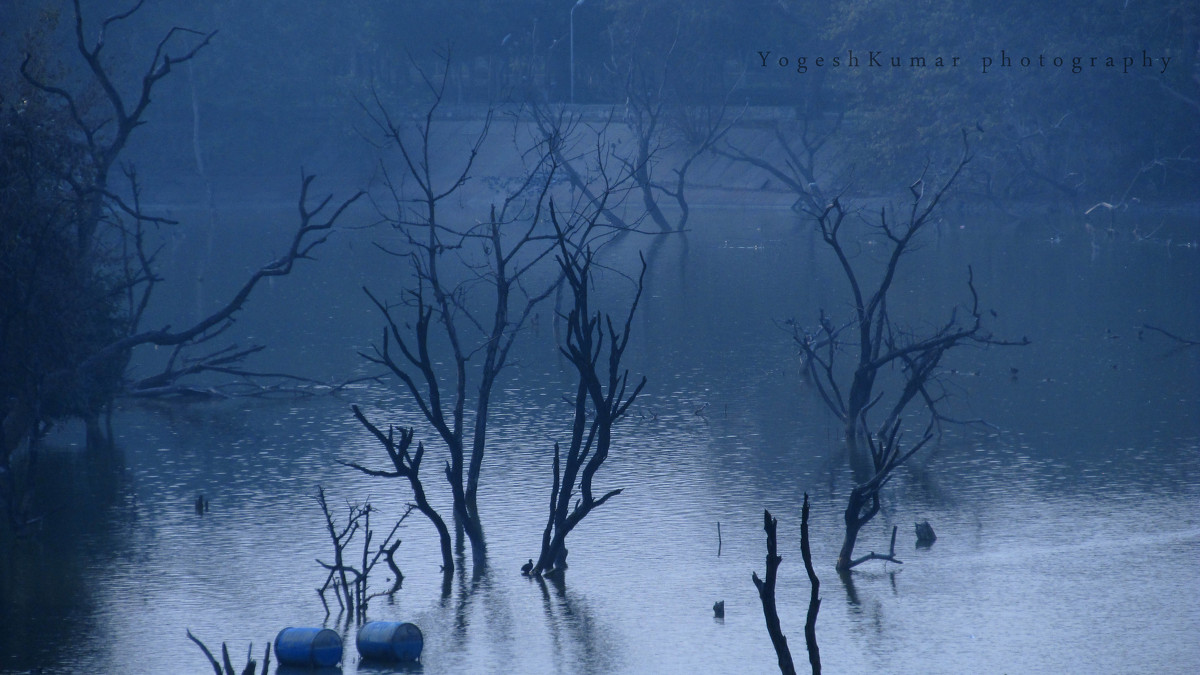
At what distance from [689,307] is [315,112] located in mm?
48820

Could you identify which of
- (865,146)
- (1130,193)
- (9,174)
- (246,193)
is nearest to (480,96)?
(246,193)

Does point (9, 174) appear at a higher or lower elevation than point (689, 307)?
higher

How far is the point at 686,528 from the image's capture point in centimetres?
1358

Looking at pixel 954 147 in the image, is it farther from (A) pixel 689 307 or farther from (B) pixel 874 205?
(A) pixel 689 307

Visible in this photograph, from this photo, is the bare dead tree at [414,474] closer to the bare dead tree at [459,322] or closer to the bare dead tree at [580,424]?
the bare dead tree at [459,322]

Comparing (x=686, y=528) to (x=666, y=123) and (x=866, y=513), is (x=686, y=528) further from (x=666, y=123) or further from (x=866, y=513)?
(x=666, y=123)

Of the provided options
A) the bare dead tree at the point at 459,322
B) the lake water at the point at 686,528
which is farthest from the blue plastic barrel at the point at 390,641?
the bare dead tree at the point at 459,322

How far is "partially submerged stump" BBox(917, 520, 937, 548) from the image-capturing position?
13047 millimetres

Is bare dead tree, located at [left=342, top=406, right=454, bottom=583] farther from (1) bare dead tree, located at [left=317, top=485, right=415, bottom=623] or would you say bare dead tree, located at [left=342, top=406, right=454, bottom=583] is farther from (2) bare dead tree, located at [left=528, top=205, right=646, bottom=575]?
(2) bare dead tree, located at [left=528, top=205, right=646, bottom=575]

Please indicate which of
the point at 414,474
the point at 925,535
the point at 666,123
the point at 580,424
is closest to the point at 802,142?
the point at 666,123

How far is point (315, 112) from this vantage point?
243 ft

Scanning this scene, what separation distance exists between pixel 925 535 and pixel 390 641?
5.24m

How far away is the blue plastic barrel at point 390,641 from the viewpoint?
10.2 meters

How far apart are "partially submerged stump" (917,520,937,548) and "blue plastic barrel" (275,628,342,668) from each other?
218 inches
